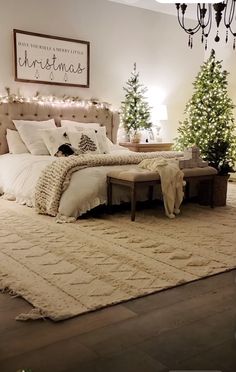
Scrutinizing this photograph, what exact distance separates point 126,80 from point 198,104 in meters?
1.34

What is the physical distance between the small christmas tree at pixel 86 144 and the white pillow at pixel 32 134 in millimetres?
489

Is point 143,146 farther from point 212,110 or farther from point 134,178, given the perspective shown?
point 134,178

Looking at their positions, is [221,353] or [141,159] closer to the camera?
[221,353]

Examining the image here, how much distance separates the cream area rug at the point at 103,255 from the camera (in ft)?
8.02

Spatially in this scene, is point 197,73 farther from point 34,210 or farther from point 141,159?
point 34,210

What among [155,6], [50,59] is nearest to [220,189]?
[50,59]

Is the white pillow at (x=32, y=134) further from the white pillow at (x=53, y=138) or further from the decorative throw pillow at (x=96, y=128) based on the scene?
the decorative throw pillow at (x=96, y=128)

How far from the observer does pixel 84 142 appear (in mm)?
5539

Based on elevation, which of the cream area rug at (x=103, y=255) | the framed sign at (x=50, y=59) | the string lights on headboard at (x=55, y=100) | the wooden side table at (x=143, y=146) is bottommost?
the cream area rug at (x=103, y=255)

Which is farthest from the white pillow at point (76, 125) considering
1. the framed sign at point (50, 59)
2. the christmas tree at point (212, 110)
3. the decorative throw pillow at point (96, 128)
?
the christmas tree at point (212, 110)

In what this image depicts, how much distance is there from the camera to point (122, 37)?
22.8ft

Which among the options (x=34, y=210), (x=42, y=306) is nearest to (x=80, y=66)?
(x=34, y=210)

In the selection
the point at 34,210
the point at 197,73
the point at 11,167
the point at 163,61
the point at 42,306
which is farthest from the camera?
the point at 197,73

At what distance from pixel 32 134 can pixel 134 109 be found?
205cm
